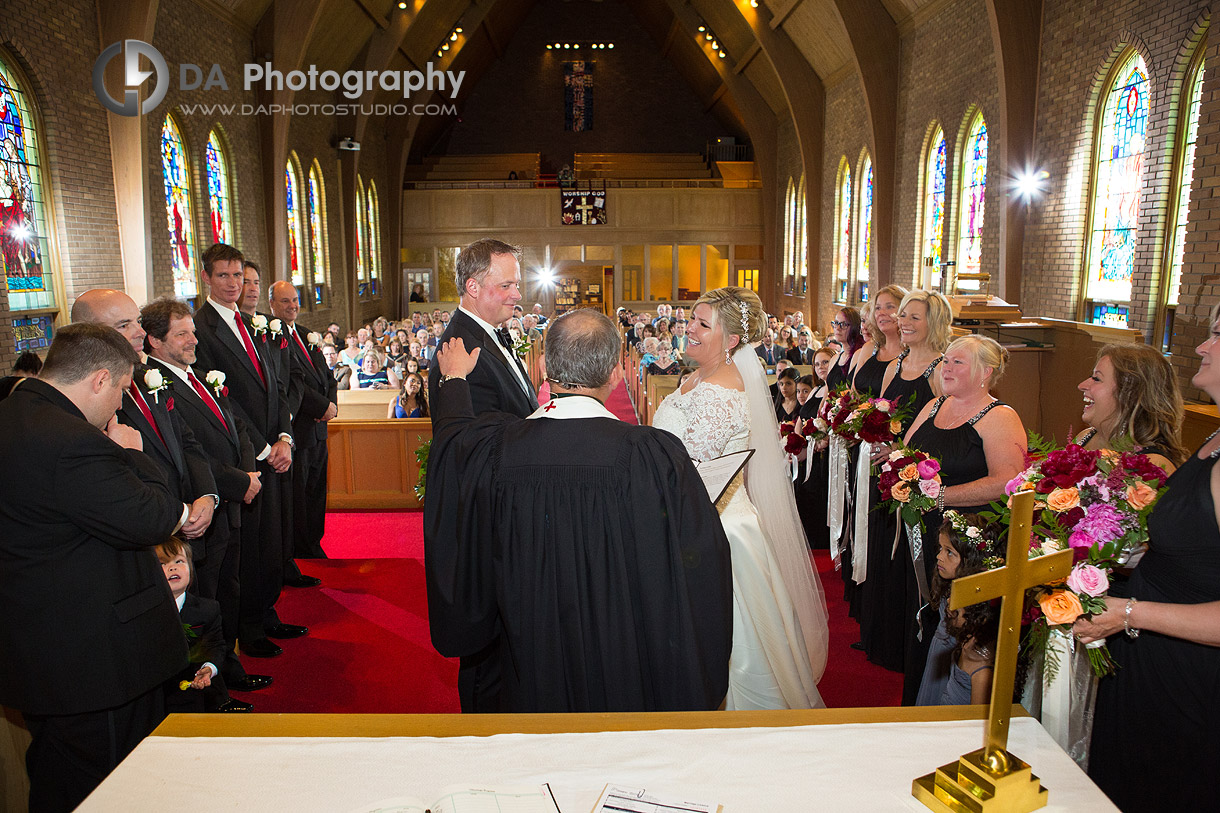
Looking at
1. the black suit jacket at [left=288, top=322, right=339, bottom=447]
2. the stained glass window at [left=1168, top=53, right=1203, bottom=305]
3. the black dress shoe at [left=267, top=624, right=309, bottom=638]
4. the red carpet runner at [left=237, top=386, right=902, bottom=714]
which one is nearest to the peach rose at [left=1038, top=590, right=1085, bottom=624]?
the red carpet runner at [left=237, top=386, right=902, bottom=714]

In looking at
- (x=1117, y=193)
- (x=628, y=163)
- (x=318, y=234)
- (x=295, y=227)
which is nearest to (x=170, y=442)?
(x=1117, y=193)

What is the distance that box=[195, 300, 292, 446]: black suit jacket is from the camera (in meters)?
4.32

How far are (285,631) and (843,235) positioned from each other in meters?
16.9

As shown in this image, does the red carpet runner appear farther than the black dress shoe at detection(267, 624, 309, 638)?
No

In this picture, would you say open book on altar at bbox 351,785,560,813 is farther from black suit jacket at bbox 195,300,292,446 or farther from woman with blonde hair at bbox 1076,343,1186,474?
black suit jacket at bbox 195,300,292,446

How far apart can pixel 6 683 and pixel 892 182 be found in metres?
15.9

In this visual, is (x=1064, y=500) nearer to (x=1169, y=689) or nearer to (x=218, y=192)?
(x=1169, y=689)

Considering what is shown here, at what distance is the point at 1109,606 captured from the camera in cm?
196

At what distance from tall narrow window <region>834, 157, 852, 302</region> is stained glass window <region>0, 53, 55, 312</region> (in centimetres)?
1492

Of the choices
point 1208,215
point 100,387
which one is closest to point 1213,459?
point 100,387

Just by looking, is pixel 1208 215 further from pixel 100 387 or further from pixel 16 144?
pixel 16 144

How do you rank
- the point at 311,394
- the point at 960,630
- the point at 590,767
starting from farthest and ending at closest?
the point at 311,394, the point at 960,630, the point at 590,767

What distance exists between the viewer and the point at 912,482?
3326mm

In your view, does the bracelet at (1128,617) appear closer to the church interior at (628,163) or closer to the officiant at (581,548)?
the church interior at (628,163)
